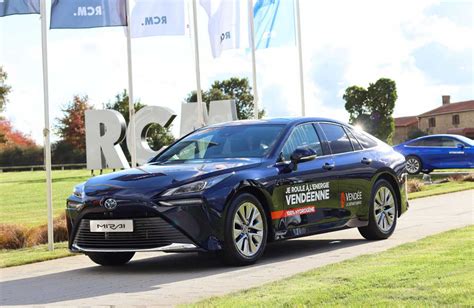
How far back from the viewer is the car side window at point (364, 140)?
37.8 feet

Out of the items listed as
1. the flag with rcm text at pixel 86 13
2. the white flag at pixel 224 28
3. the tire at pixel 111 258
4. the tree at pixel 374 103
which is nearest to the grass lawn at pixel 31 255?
the tire at pixel 111 258

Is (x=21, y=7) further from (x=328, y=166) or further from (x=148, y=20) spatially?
(x=148, y=20)

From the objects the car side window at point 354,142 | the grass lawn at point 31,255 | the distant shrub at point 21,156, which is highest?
the distant shrub at point 21,156

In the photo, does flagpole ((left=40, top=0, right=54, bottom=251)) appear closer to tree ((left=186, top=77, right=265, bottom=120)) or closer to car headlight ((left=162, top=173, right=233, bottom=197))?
car headlight ((left=162, top=173, right=233, bottom=197))

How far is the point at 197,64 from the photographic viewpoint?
21578mm

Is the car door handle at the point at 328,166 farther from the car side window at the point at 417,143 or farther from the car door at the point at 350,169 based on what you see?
the car side window at the point at 417,143

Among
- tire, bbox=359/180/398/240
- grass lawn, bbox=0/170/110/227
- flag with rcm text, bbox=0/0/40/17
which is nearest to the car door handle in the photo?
tire, bbox=359/180/398/240

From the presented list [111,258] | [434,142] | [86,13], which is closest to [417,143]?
[434,142]

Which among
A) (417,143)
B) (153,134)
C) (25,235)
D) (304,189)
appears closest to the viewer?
(304,189)

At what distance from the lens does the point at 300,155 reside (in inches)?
391

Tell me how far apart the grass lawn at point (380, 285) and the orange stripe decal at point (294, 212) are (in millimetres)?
1110

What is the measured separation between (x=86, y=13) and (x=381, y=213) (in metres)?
7.73

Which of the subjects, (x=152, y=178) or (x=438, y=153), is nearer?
(x=152, y=178)

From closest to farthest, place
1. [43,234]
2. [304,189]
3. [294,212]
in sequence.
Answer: [294,212] → [304,189] → [43,234]
